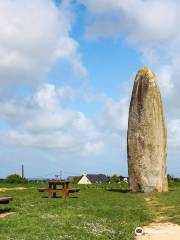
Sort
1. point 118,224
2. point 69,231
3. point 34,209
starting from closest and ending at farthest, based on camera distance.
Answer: point 69,231 → point 118,224 → point 34,209

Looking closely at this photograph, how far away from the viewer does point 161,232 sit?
15.0 m

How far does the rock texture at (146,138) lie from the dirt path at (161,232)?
42.9 feet

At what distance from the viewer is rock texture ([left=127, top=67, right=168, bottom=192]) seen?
29.8 meters

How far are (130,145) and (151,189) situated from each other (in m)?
2.70

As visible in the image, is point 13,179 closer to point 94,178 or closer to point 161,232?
point 94,178

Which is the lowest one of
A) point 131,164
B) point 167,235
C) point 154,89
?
point 167,235

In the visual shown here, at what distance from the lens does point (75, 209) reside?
62.4 ft

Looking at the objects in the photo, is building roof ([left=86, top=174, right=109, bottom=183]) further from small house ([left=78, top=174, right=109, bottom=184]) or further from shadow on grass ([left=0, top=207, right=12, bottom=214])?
shadow on grass ([left=0, top=207, right=12, bottom=214])

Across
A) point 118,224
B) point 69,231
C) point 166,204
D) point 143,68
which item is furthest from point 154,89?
point 69,231

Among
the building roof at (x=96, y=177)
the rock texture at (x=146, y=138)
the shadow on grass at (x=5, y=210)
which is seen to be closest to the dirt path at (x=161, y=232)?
the shadow on grass at (x=5, y=210)

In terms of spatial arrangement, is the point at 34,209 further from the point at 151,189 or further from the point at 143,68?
the point at 143,68

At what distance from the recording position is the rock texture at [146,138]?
1174 inches

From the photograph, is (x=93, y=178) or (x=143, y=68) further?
(x=93, y=178)

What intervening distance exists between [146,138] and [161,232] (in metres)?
15.2
